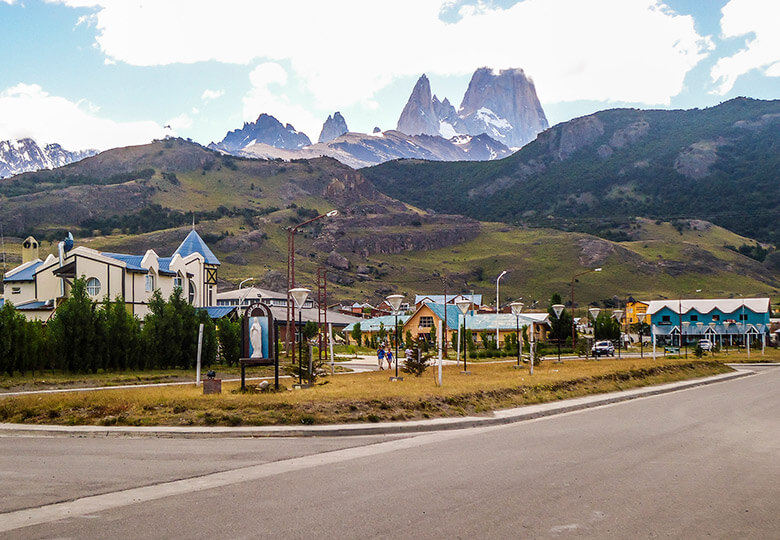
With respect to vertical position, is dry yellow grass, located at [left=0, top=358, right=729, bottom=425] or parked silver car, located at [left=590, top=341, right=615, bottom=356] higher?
dry yellow grass, located at [left=0, top=358, right=729, bottom=425]

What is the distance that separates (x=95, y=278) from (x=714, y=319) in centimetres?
8871

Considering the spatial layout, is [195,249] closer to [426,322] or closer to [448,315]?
[426,322]

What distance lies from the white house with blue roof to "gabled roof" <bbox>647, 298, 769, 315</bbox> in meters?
72.0

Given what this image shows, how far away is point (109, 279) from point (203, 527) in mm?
53064

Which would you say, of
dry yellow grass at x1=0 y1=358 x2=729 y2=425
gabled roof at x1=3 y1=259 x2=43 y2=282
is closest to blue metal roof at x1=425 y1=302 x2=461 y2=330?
gabled roof at x1=3 y1=259 x2=43 y2=282

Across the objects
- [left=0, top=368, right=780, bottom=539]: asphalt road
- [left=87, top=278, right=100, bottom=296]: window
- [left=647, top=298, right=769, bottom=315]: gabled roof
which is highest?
[left=87, top=278, right=100, bottom=296]: window

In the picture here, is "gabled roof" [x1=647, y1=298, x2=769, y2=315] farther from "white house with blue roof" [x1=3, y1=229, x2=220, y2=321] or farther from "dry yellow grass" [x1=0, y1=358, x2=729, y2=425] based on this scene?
"dry yellow grass" [x1=0, y1=358, x2=729, y2=425]

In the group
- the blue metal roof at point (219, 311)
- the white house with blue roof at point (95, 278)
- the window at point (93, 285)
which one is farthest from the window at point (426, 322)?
the window at point (93, 285)

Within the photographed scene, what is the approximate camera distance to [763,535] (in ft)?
25.8

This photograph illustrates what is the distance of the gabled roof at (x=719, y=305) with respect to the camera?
106m

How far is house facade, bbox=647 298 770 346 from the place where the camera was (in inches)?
4158

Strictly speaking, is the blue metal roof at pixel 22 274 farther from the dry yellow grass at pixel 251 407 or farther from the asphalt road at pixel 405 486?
the asphalt road at pixel 405 486

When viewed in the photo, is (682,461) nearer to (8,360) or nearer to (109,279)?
(8,360)

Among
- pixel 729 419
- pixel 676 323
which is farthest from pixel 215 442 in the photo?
pixel 676 323
